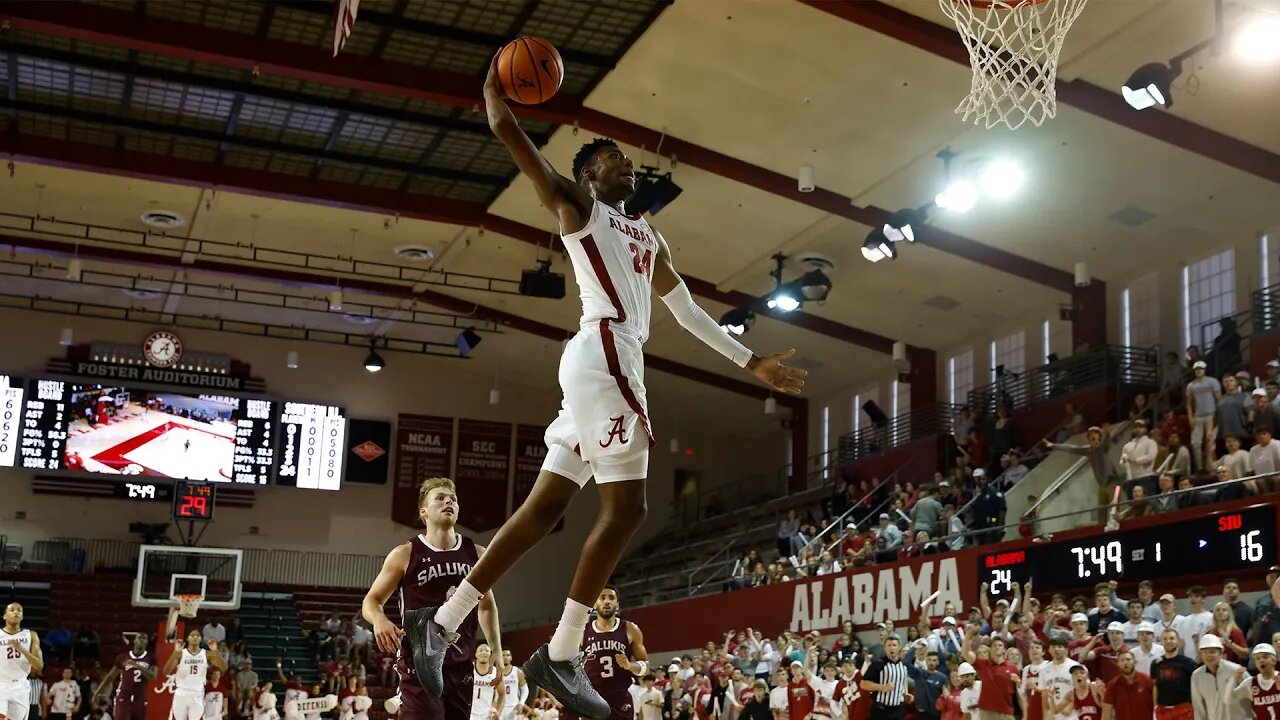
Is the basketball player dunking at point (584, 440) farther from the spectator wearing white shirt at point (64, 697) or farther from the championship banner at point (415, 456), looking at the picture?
the championship banner at point (415, 456)

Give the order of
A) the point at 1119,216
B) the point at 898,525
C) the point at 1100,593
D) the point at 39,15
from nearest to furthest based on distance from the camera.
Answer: the point at 1100,593 < the point at 39,15 < the point at 1119,216 < the point at 898,525

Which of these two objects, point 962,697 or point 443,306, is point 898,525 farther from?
point 443,306

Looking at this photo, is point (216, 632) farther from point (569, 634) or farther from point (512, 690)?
point (569, 634)

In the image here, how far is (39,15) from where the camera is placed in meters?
17.2

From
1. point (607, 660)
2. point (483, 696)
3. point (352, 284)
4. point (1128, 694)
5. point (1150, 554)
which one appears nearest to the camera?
point (607, 660)

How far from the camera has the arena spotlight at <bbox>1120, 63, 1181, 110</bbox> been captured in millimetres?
14938

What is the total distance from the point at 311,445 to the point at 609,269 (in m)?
28.3

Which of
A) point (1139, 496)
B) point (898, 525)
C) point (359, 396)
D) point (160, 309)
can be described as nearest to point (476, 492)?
point (359, 396)

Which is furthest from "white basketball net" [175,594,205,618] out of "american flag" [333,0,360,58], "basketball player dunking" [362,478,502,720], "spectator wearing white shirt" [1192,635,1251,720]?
"spectator wearing white shirt" [1192,635,1251,720]

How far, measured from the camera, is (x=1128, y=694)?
12492 millimetres

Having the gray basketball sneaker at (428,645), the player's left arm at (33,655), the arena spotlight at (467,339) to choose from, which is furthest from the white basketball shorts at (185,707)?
the gray basketball sneaker at (428,645)

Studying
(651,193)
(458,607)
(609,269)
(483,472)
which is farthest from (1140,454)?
(483,472)

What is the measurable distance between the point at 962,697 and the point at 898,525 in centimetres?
909

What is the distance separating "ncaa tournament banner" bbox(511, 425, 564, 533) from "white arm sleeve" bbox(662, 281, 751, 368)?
30.3 m
